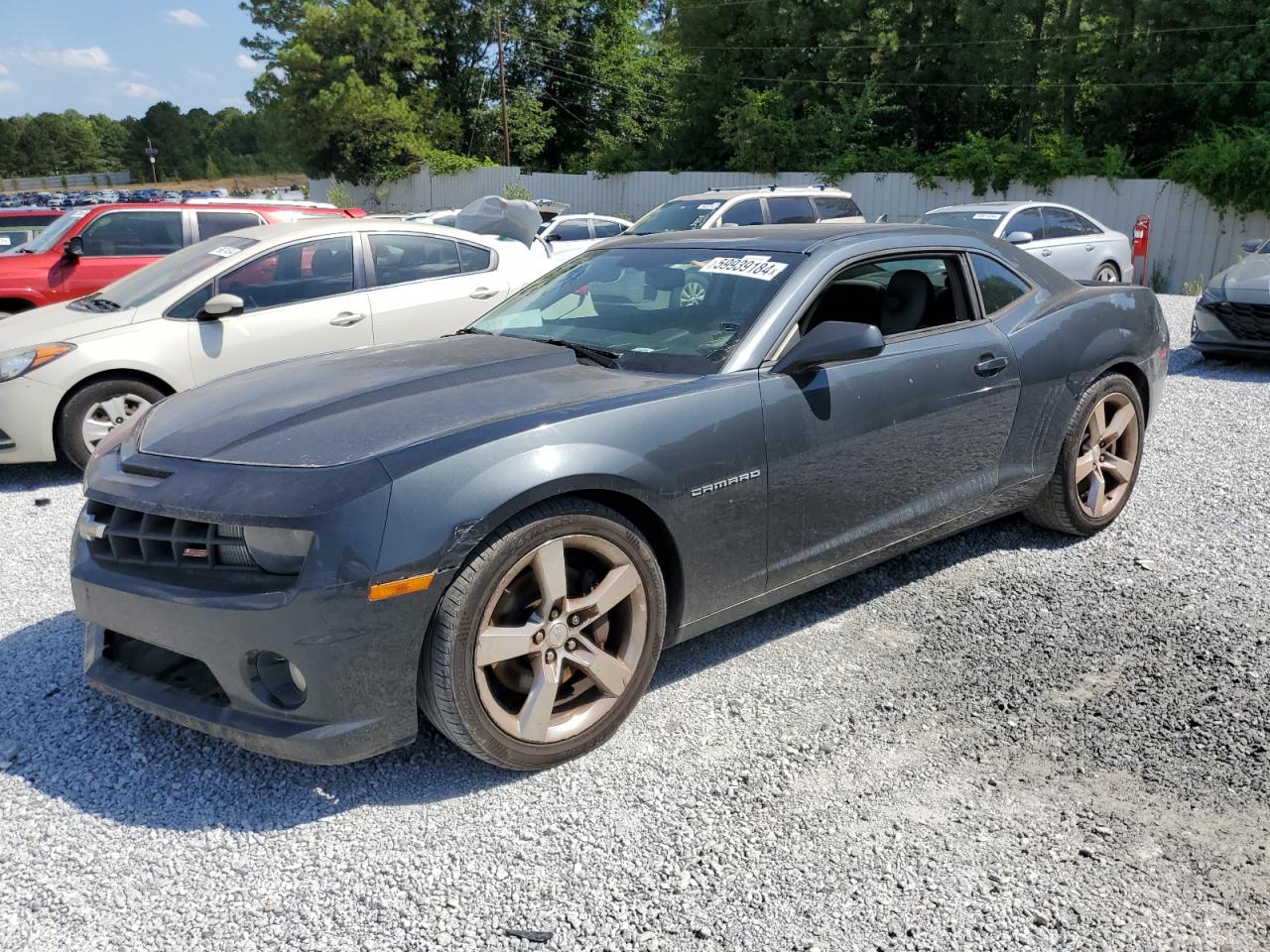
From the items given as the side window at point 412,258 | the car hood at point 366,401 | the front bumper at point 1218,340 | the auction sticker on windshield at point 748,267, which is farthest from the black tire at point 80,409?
the front bumper at point 1218,340

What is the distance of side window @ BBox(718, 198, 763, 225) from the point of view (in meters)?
13.7

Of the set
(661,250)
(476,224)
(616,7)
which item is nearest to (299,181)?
(616,7)

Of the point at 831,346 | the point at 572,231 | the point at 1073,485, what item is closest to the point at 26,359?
the point at 831,346

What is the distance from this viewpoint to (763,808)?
2.92 m

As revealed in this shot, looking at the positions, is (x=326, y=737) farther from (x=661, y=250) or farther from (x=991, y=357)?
(x=991, y=357)

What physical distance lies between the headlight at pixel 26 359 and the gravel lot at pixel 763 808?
2.42m

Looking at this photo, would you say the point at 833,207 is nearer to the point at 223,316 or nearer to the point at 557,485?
the point at 223,316

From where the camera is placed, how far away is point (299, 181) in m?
72.0

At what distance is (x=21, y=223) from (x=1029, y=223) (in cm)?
1415

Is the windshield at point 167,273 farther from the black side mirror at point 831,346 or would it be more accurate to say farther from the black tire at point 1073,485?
the black tire at point 1073,485

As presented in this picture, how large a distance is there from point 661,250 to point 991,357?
145 centimetres

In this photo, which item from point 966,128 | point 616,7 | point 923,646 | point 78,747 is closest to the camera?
point 78,747

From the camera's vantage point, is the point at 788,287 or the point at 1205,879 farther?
the point at 788,287

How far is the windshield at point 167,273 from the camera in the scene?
682 centimetres
